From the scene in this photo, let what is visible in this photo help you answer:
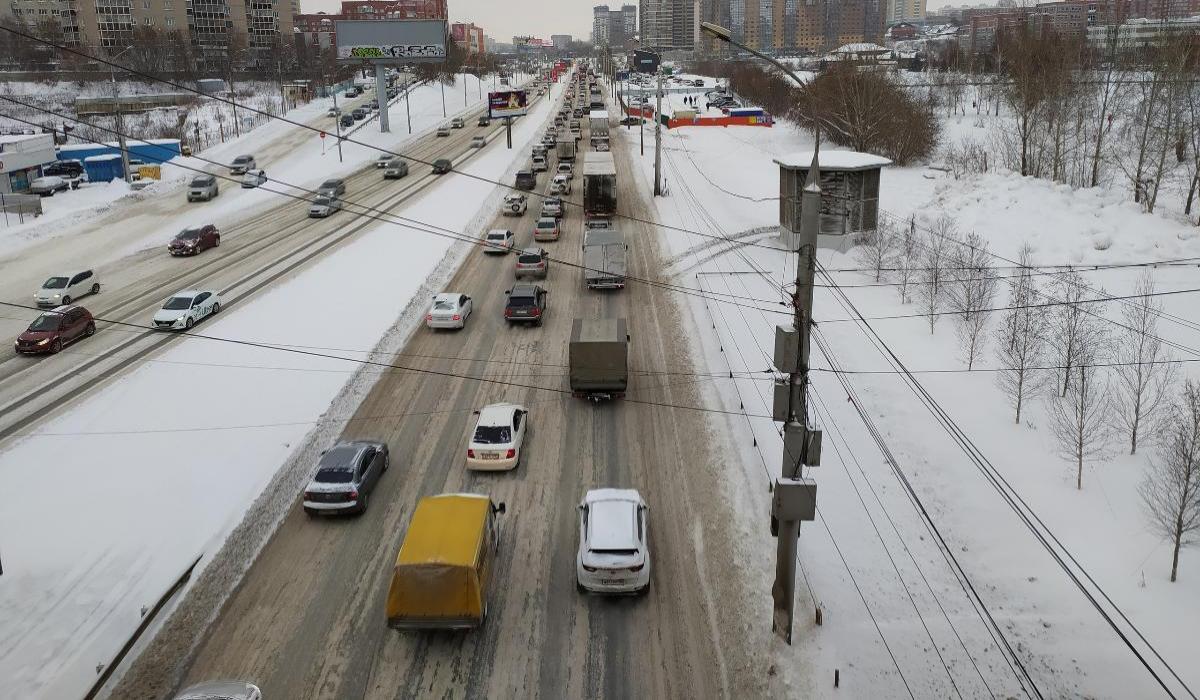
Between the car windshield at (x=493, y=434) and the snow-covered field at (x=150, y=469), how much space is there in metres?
4.72

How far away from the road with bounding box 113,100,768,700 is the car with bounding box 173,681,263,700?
0.95 metres

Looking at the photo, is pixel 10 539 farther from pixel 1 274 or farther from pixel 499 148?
pixel 499 148

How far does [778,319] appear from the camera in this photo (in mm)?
28328

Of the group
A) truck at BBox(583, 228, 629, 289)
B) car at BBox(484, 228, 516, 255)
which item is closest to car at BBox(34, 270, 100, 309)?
car at BBox(484, 228, 516, 255)

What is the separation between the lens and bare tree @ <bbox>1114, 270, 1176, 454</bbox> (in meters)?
17.9

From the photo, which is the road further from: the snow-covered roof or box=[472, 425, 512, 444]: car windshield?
the snow-covered roof

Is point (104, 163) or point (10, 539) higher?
point (104, 163)

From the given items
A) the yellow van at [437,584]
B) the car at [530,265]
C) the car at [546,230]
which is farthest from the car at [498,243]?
the yellow van at [437,584]

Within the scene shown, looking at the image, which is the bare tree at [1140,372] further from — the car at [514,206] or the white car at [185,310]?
the car at [514,206]

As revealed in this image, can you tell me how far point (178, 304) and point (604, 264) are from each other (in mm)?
15584

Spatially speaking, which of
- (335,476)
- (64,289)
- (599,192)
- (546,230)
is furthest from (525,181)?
(335,476)

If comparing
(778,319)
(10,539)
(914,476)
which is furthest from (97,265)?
(914,476)

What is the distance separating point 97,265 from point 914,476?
37.2 metres

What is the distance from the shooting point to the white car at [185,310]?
28.0 meters
